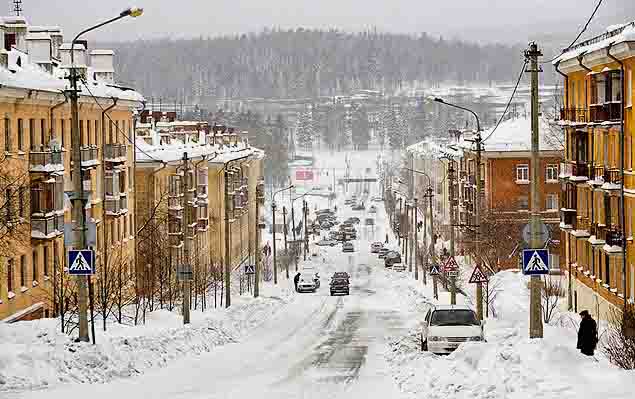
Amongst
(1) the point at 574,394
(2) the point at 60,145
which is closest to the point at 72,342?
(1) the point at 574,394

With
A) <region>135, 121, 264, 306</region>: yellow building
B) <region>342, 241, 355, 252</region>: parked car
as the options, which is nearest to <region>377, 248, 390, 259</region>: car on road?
<region>342, 241, 355, 252</region>: parked car

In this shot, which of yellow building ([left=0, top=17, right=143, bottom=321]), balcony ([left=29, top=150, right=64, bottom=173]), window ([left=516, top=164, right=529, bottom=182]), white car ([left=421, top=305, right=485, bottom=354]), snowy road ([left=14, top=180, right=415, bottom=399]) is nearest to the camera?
snowy road ([left=14, top=180, right=415, bottom=399])

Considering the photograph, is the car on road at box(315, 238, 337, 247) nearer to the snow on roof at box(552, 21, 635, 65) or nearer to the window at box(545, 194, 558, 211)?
the window at box(545, 194, 558, 211)

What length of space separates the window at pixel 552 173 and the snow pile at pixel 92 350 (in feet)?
170

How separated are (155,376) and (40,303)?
2140cm

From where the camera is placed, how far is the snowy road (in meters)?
26.4

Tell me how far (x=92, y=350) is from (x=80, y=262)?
6.80 ft

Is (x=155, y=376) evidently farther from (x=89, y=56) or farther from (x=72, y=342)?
(x=89, y=56)

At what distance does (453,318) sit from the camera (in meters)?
34.8

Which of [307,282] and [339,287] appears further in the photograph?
[307,282]

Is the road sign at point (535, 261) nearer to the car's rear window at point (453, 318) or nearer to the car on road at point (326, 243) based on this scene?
the car's rear window at point (453, 318)

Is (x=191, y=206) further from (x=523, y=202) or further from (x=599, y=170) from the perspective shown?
(x=599, y=170)

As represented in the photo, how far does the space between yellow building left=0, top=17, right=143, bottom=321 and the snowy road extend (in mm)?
7454

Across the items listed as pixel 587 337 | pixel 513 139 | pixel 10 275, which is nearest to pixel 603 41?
pixel 10 275
